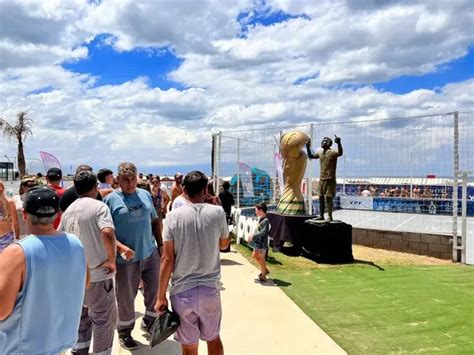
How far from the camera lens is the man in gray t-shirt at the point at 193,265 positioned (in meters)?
3.18

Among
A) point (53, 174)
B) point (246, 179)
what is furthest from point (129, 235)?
point (246, 179)

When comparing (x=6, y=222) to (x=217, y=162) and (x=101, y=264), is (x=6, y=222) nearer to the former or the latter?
(x=101, y=264)

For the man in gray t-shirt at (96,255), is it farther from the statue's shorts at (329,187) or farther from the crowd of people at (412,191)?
the crowd of people at (412,191)

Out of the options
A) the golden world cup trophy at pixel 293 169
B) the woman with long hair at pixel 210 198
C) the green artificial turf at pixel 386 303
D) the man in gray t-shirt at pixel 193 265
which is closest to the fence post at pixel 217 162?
the golden world cup trophy at pixel 293 169

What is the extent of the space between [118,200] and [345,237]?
6.02 m

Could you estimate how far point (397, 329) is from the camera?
4965mm

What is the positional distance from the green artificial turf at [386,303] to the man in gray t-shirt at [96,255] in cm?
236

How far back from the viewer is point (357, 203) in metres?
14.4

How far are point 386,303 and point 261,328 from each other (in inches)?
78.6

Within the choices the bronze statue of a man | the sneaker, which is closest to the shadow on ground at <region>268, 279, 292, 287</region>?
the bronze statue of a man

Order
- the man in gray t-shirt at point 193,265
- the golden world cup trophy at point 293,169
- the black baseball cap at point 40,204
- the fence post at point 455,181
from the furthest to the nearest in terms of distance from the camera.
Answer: the golden world cup trophy at point 293,169, the fence post at point 455,181, the man in gray t-shirt at point 193,265, the black baseball cap at point 40,204

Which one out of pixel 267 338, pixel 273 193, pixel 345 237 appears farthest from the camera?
pixel 273 193

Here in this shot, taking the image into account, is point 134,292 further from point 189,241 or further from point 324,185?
point 324,185

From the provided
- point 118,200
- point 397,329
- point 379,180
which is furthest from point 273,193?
point 118,200
